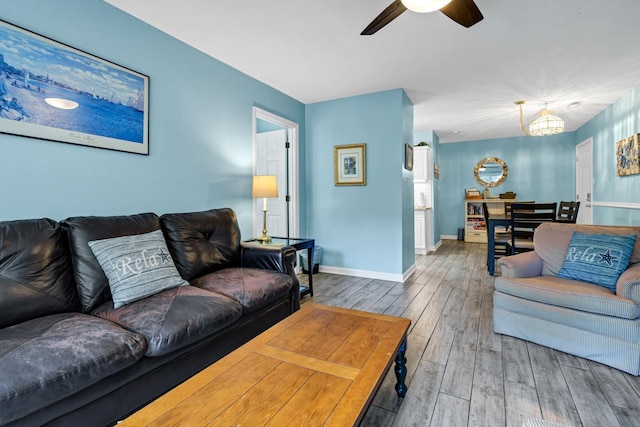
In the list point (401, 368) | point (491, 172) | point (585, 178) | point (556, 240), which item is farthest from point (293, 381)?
point (491, 172)

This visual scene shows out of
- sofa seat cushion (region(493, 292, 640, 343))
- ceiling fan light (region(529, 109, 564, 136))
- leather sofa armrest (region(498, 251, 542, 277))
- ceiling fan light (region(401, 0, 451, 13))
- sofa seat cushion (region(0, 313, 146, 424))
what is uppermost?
ceiling fan light (region(529, 109, 564, 136))

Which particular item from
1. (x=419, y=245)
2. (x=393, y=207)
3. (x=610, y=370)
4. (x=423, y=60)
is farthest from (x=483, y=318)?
(x=419, y=245)

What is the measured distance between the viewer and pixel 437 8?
1.69 m

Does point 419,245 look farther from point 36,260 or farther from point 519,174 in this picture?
point 36,260

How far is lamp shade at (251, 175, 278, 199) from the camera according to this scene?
10.3 ft

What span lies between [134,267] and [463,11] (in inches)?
97.9

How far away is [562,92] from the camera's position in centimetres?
402

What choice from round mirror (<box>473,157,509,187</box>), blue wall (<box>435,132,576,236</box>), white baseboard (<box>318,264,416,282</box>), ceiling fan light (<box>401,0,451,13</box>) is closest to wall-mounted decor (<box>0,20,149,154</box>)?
ceiling fan light (<box>401,0,451,13</box>)

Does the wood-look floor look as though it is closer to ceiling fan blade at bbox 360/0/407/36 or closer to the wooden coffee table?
the wooden coffee table

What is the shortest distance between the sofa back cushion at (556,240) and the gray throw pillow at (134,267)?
280cm

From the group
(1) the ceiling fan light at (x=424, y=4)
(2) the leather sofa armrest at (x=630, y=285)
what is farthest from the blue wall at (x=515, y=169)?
(1) the ceiling fan light at (x=424, y=4)

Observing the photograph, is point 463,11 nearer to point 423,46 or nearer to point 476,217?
point 423,46

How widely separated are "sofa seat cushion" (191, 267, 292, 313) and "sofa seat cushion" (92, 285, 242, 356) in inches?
4.1

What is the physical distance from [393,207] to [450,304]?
139 centimetres
